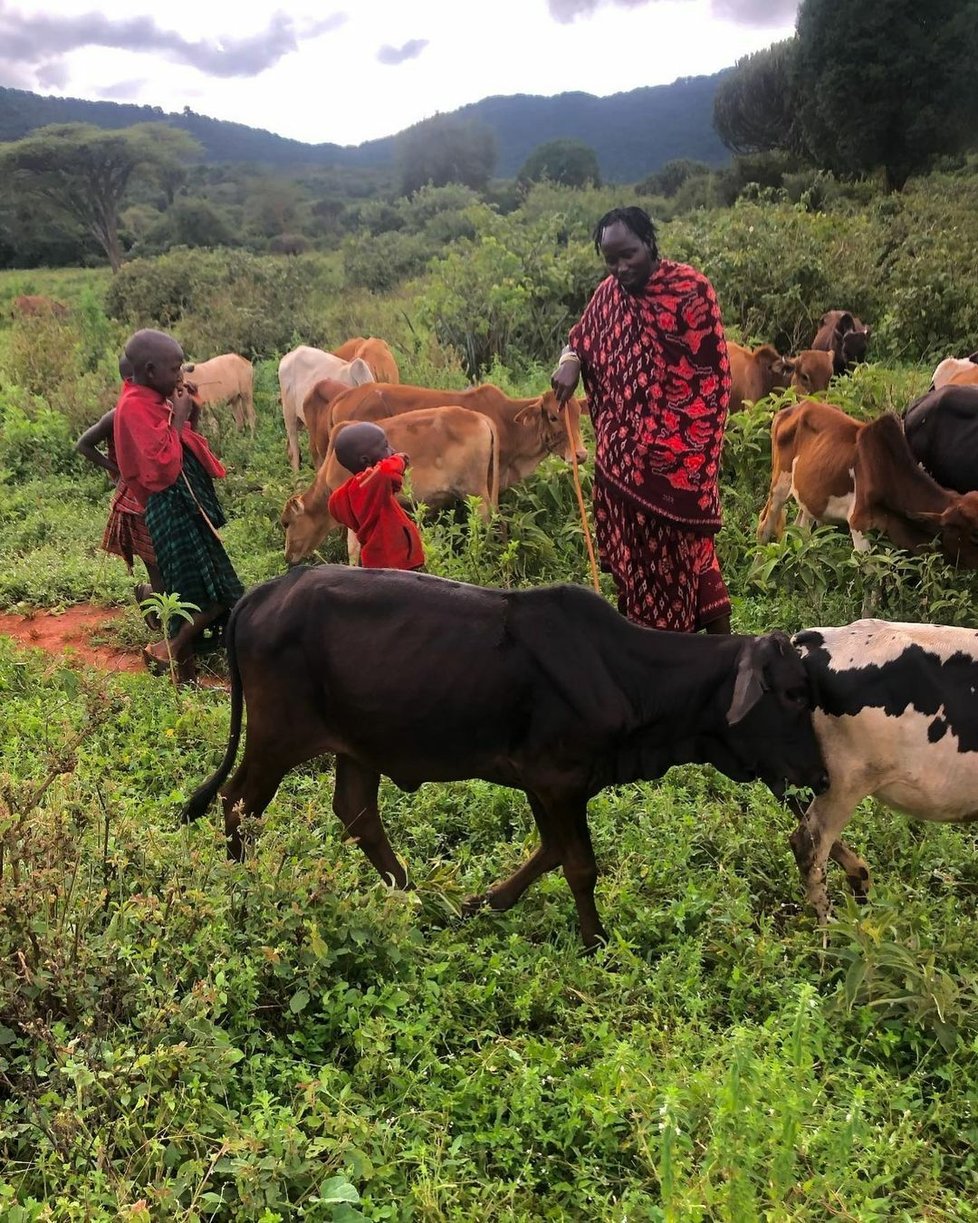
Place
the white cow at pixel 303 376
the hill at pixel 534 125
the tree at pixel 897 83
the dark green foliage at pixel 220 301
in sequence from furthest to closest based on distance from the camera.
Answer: the hill at pixel 534 125 < the tree at pixel 897 83 < the dark green foliage at pixel 220 301 < the white cow at pixel 303 376

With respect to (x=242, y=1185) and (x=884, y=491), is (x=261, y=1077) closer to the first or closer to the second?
(x=242, y=1185)

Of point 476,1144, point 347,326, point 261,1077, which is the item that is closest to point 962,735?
point 476,1144

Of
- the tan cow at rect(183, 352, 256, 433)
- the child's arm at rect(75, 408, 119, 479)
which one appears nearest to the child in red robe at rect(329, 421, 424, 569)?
the child's arm at rect(75, 408, 119, 479)

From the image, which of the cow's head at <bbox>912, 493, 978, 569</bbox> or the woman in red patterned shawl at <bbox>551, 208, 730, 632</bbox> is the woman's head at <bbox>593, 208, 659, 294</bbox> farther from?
the cow's head at <bbox>912, 493, 978, 569</bbox>

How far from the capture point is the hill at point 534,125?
6543 centimetres

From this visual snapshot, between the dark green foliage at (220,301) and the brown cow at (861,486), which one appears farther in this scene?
the dark green foliage at (220,301)

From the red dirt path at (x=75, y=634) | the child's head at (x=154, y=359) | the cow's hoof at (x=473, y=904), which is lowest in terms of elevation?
the cow's hoof at (x=473, y=904)

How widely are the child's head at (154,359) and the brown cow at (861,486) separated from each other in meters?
3.88

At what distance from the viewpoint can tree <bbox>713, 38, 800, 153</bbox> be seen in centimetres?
3084

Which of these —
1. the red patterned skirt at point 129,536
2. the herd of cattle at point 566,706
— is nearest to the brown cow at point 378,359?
the red patterned skirt at point 129,536

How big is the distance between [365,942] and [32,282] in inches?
1029

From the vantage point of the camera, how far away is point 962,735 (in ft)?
10.0

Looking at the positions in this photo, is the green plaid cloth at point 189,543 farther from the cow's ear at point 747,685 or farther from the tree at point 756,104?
the tree at point 756,104

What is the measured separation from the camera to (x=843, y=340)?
32.5 feet
